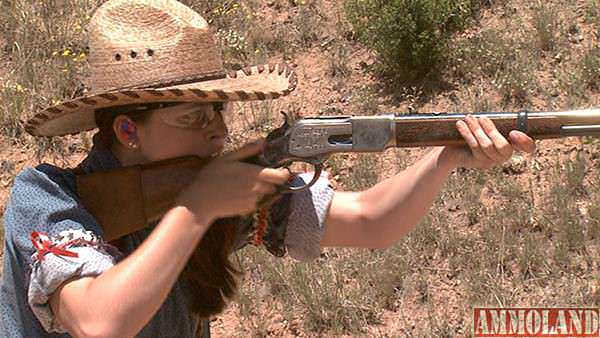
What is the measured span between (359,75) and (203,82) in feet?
13.8

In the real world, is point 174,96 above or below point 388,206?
above

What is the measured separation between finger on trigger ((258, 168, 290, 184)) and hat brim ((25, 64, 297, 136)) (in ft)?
0.61

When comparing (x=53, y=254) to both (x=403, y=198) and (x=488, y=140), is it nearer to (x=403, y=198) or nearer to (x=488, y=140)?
(x=403, y=198)

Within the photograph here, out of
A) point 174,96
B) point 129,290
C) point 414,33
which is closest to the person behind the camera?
point 129,290

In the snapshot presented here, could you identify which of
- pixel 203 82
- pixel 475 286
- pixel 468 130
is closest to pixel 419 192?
pixel 468 130

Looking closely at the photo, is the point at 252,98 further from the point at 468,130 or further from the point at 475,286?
the point at 475,286

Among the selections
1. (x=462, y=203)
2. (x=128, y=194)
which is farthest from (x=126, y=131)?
(x=462, y=203)

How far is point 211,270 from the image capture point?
2.64 metres

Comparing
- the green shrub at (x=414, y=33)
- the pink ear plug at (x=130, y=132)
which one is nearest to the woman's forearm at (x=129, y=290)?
the pink ear plug at (x=130, y=132)

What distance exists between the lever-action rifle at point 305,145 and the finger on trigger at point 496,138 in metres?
0.02

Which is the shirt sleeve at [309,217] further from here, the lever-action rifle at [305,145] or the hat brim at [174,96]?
the hat brim at [174,96]

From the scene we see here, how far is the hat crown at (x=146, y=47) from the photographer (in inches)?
95.7

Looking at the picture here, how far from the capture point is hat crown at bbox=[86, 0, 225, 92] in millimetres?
2432

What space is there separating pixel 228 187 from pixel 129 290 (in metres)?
0.35
